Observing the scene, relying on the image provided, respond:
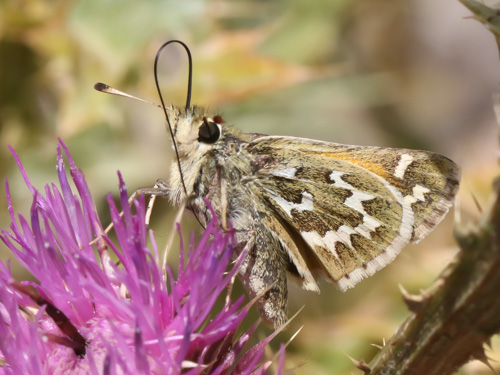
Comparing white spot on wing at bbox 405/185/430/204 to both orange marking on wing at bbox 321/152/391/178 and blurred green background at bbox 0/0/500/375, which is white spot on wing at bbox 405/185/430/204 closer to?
orange marking on wing at bbox 321/152/391/178

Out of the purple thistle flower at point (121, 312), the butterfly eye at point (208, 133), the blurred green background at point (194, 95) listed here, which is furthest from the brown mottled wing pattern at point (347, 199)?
the blurred green background at point (194, 95)

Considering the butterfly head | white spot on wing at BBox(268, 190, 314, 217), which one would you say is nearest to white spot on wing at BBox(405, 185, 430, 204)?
white spot on wing at BBox(268, 190, 314, 217)

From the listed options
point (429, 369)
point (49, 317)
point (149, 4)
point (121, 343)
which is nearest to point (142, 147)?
point (149, 4)

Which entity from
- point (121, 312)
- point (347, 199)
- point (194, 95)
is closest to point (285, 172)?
point (347, 199)

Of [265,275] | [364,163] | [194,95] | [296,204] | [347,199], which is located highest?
[364,163]

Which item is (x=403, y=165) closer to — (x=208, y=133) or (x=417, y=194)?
(x=417, y=194)

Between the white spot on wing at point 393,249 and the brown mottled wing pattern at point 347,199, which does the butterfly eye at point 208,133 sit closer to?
the brown mottled wing pattern at point 347,199

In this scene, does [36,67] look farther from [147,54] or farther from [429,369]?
[429,369]
